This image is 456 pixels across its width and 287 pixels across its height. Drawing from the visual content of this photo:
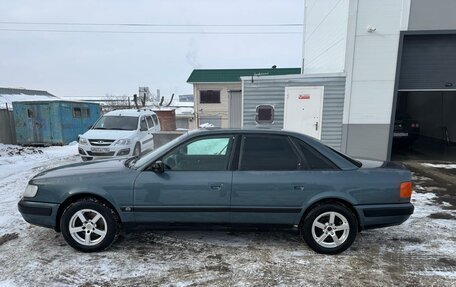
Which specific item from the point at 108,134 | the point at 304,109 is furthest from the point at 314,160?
the point at 108,134

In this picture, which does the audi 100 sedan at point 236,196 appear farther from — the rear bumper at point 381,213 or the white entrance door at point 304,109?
the white entrance door at point 304,109

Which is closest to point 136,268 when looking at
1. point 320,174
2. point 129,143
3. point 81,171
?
point 81,171

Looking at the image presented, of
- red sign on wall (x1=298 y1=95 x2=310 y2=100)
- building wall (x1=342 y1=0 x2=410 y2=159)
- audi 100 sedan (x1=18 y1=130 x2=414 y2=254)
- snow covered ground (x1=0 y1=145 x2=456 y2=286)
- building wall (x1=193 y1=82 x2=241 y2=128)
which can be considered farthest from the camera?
building wall (x1=193 y1=82 x2=241 y2=128)

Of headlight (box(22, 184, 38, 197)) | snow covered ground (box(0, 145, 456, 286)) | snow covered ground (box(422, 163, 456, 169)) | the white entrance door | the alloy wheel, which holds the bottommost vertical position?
snow covered ground (box(0, 145, 456, 286))

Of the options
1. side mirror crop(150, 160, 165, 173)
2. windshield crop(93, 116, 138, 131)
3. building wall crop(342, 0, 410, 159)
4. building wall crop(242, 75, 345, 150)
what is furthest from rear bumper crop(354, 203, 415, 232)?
windshield crop(93, 116, 138, 131)

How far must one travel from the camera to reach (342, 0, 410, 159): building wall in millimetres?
8391

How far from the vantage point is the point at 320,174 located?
337 cm

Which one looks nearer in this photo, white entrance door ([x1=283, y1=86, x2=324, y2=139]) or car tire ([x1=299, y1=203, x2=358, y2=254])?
car tire ([x1=299, y1=203, x2=358, y2=254])

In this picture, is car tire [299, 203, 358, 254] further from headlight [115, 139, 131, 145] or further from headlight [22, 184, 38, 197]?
headlight [115, 139, 131, 145]

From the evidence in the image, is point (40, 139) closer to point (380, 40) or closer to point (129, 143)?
point (129, 143)

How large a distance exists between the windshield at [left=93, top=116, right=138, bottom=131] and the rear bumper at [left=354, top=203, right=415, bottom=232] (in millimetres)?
7940

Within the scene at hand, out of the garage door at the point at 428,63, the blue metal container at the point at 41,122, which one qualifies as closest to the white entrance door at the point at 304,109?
the garage door at the point at 428,63

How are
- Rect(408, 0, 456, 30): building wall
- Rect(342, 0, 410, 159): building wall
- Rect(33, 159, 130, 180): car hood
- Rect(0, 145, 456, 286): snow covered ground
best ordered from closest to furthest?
Rect(0, 145, 456, 286): snow covered ground, Rect(33, 159, 130, 180): car hood, Rect(408, 0, 456, 30): building wall, Rect(342, 0, 410, 159): building wall

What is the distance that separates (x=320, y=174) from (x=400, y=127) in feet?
31.4
